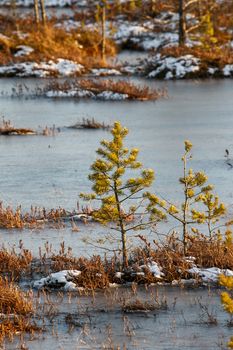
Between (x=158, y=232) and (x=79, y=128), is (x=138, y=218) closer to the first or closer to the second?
(x=158, y=232)

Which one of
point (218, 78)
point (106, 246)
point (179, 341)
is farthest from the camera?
point (218, 78)

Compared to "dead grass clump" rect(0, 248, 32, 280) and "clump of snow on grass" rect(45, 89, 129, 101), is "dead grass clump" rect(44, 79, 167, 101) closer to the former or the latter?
"clump of snow on grass" rect(45, 89, 129, 101)

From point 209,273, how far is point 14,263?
2162 mm

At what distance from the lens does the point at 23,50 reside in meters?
32.2

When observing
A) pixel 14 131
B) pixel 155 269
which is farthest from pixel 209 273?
pixel 14 131

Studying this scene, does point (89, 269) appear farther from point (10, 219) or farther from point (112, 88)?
point (112, 88)

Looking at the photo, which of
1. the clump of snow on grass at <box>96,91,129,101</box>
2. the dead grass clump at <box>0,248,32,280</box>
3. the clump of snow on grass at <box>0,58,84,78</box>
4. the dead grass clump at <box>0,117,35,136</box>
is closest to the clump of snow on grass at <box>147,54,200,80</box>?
the clump of snow on grass at <box>0,58,84,78</box>

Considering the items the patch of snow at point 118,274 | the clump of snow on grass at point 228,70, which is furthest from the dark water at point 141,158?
the clump of snow on grass at point 228,70

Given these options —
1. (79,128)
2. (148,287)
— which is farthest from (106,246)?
(79,128)

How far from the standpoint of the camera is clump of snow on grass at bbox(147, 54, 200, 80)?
28.9 meters

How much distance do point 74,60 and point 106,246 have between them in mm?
21082

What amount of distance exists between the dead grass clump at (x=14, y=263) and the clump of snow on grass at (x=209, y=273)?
6.02 ft

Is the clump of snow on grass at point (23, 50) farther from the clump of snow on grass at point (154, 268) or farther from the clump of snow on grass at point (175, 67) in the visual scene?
the clump of snow on grass at point (154, 268)

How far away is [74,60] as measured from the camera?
30.8 m
